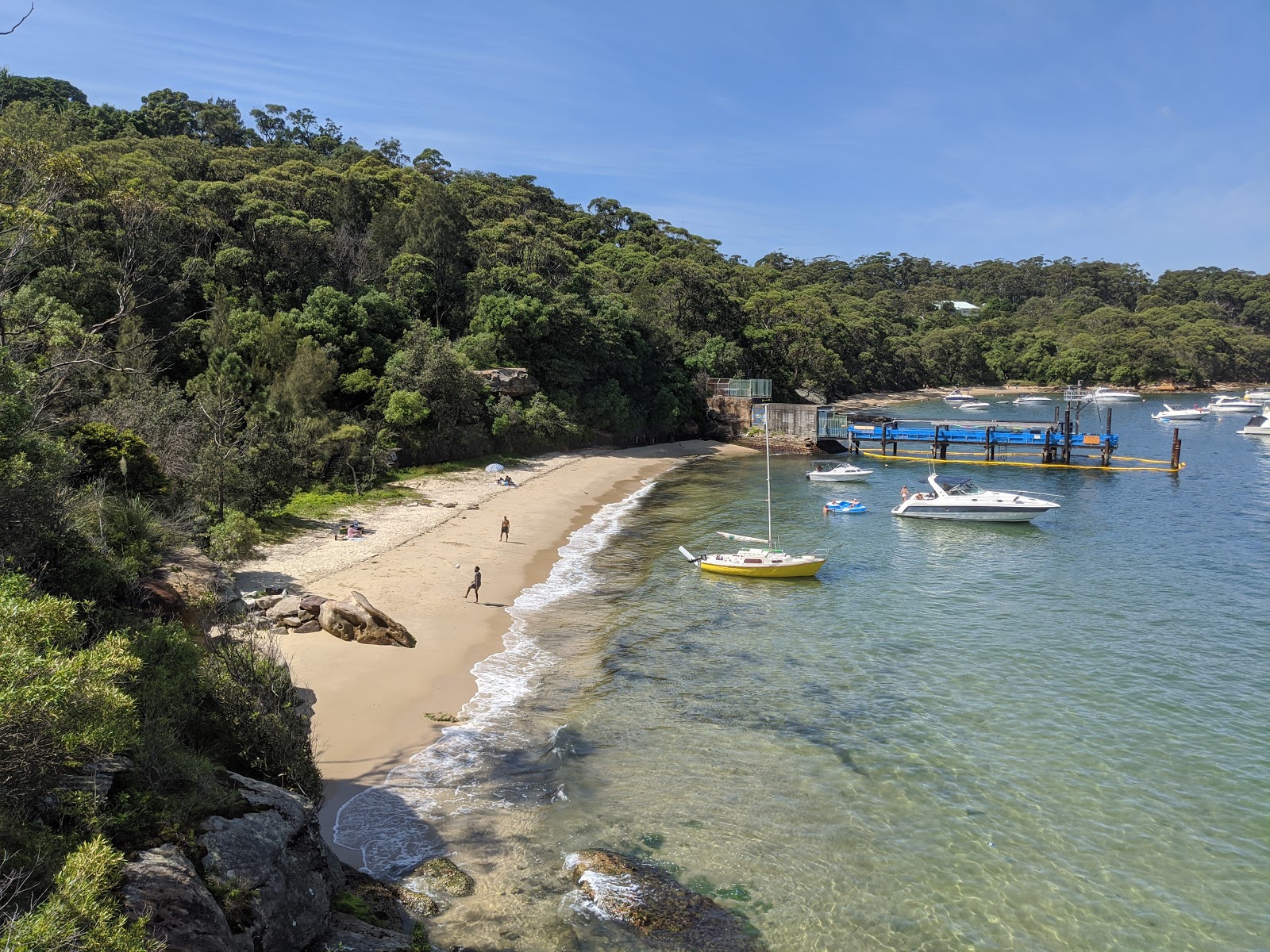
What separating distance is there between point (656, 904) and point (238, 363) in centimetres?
3477

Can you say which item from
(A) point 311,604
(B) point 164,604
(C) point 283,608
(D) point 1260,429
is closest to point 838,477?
(A) point 311,604

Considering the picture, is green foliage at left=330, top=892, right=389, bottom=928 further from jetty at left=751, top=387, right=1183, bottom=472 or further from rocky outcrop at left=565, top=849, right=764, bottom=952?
jetty at left=751, top=387, right=1183, bottom=472

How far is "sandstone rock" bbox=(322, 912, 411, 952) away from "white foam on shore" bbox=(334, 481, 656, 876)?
2.34m

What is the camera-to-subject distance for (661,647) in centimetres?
2072

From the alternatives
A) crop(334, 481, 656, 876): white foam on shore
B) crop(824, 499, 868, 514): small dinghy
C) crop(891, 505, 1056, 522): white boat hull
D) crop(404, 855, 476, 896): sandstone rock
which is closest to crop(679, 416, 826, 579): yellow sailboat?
crop(334, 481, 656, 876): white foam on shore

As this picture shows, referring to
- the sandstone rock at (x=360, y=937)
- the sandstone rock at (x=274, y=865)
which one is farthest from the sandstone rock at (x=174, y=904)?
the sandstone rock at (x=360, y=937)

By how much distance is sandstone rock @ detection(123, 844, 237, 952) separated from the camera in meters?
6.00

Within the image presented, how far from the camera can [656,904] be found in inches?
412

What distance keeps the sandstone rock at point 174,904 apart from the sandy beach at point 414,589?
4899 millimetres

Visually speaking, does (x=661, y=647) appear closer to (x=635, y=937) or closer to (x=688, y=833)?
(x=688, y=833)

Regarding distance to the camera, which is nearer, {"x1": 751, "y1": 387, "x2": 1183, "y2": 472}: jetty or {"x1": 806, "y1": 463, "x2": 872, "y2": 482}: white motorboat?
{"x1": 806, "y1": 463, "x2": 872, "y2": 482}: white motorboat

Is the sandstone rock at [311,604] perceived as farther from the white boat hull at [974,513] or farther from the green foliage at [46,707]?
the white boat hull at [974,513]

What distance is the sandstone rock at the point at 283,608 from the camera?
18531 mm

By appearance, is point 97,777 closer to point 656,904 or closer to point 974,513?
point 656,904
